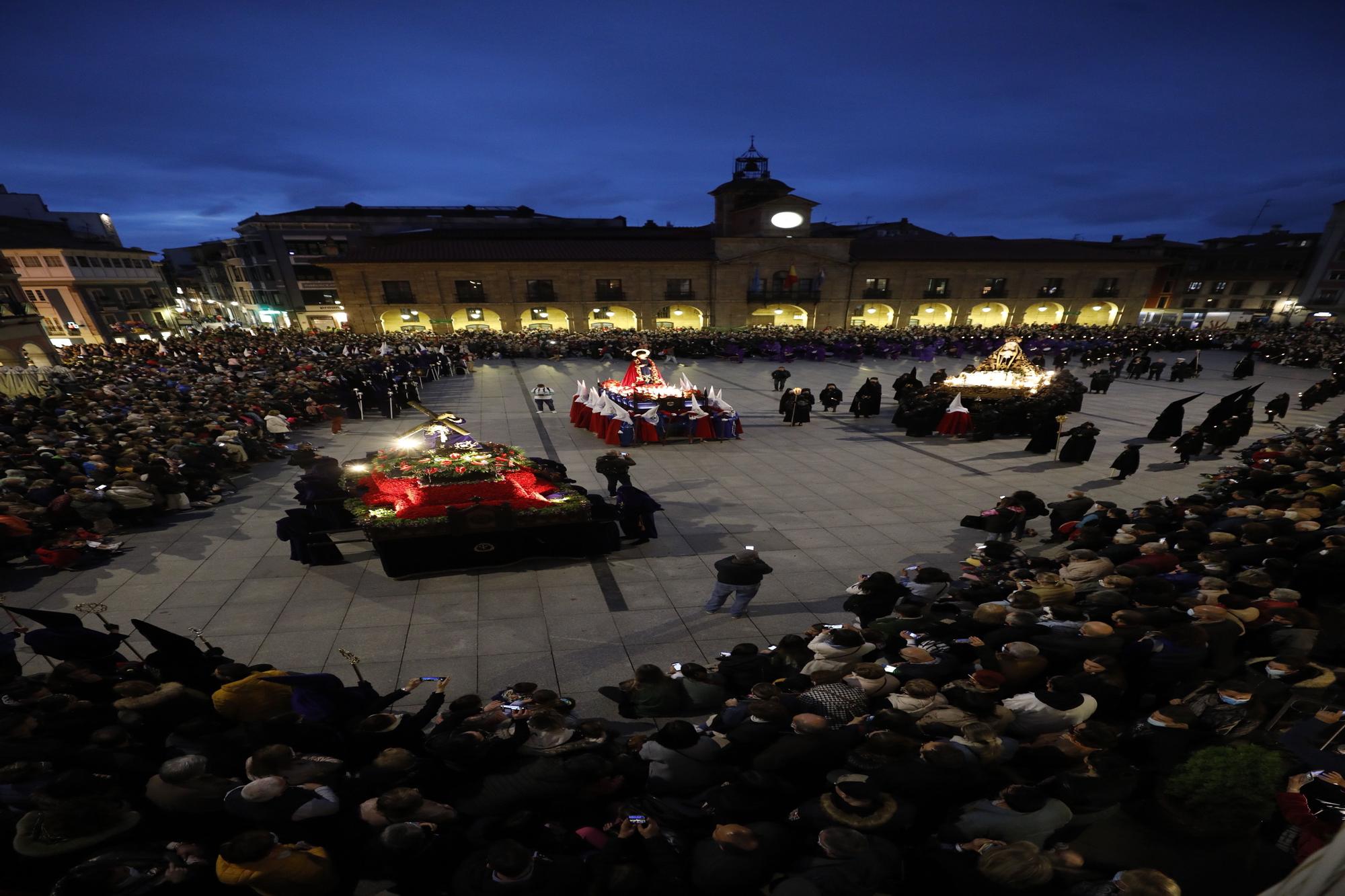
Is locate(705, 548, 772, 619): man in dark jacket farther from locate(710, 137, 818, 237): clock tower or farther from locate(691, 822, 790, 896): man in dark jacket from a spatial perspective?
locate(710, 137, 818, 237): clock tower

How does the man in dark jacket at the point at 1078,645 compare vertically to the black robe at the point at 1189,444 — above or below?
above

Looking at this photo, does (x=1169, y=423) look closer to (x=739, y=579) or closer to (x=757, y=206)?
(x=739, y=579)

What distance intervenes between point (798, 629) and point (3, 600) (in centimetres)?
1012

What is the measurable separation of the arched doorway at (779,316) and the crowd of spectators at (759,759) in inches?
1663

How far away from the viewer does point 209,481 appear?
10.7m

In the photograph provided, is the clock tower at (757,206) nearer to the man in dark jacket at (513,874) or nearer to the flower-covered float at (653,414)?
the flower-covered float at (653,414)

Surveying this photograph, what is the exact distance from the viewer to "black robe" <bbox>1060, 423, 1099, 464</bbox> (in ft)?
43.3

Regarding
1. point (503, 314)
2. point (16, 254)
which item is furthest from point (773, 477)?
point (16, 254)

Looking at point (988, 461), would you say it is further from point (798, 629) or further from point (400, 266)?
point (400, 266)

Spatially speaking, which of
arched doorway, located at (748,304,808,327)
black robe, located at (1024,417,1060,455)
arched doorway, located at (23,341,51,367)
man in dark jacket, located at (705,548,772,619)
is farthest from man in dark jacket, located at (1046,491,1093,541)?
arched doorway, located at (748,304,808,327)

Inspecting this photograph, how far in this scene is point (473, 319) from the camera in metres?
42.0

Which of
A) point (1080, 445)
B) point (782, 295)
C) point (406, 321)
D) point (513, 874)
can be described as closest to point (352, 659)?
point (513, 874)

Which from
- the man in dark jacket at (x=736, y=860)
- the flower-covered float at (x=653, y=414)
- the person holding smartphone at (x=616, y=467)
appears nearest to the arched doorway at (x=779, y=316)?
the flower-covered float at (x=653, y=414)

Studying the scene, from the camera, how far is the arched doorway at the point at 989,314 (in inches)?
1911
